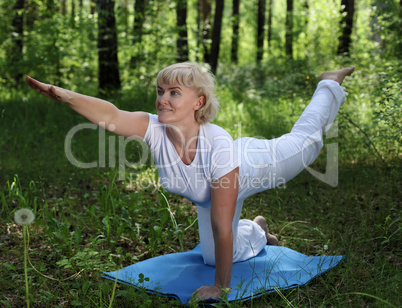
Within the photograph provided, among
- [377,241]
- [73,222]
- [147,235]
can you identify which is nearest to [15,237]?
[73,222]

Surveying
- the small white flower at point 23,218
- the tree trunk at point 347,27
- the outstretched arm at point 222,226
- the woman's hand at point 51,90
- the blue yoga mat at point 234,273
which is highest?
the tree trunk at point 347,27

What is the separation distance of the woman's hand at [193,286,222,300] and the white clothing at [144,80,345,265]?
1.35 ft

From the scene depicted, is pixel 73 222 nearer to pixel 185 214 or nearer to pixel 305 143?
pixel 185 214

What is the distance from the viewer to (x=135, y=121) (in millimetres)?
2467

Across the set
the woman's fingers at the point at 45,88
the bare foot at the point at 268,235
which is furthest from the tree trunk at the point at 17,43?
the bare foot at the point at 268,235

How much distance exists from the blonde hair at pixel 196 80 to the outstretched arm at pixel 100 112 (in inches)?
11.5

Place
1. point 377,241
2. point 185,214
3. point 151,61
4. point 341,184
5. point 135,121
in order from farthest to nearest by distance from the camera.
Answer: point 151,61
point 341,184
point 185,214
point 377,241
point 135,121

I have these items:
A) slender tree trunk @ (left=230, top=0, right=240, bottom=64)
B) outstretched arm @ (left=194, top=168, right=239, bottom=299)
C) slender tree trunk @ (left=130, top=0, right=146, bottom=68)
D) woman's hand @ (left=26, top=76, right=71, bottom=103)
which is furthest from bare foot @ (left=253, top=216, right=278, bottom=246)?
slender tree trunk @ (left=230, top=0, right=240, bottom=64)

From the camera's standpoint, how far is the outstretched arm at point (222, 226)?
7.68 feet

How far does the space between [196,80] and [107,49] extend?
219 inches

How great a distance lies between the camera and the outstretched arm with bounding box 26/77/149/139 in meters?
2.07

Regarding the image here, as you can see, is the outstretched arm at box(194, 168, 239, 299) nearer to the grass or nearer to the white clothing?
the white clothing

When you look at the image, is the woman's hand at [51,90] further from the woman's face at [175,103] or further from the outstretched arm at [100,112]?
the woman's face at [175,103]

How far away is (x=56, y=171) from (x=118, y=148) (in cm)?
90
